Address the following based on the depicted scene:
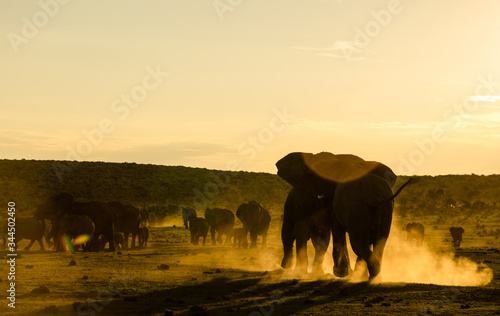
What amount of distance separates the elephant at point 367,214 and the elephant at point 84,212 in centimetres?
1721

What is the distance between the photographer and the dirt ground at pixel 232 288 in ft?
43.0

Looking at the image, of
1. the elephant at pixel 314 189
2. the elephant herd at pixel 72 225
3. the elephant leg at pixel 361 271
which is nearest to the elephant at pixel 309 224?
the elephant at pixel 314 189

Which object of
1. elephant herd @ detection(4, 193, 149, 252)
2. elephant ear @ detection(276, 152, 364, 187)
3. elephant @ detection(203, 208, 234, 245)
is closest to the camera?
elephant ear @ detection(276, 152, 364, 187)

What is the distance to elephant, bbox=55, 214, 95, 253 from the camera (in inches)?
1183

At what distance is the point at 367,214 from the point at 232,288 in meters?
3.71

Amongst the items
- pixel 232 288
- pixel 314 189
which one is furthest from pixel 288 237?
pixel 232 288

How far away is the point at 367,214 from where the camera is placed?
1627 cm

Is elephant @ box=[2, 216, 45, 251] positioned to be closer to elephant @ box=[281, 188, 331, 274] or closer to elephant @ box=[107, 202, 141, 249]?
elephant @ box=[107, 202, 141, 249]

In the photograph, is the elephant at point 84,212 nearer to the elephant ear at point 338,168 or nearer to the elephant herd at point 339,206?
the elephant herd at point 339,206

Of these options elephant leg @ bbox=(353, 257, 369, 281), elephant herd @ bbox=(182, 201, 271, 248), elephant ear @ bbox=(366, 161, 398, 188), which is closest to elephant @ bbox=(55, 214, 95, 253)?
elephant herd @ bbox=(182, 201, 271, 248)

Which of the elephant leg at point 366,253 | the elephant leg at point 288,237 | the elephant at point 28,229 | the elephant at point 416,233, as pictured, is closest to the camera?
the elephant leg at point 366,253

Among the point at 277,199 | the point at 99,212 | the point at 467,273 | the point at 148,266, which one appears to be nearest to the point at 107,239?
the point at 99,212

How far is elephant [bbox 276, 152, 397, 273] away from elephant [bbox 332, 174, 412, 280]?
1.71 meters

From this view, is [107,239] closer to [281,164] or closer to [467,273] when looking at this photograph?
[281,164]
